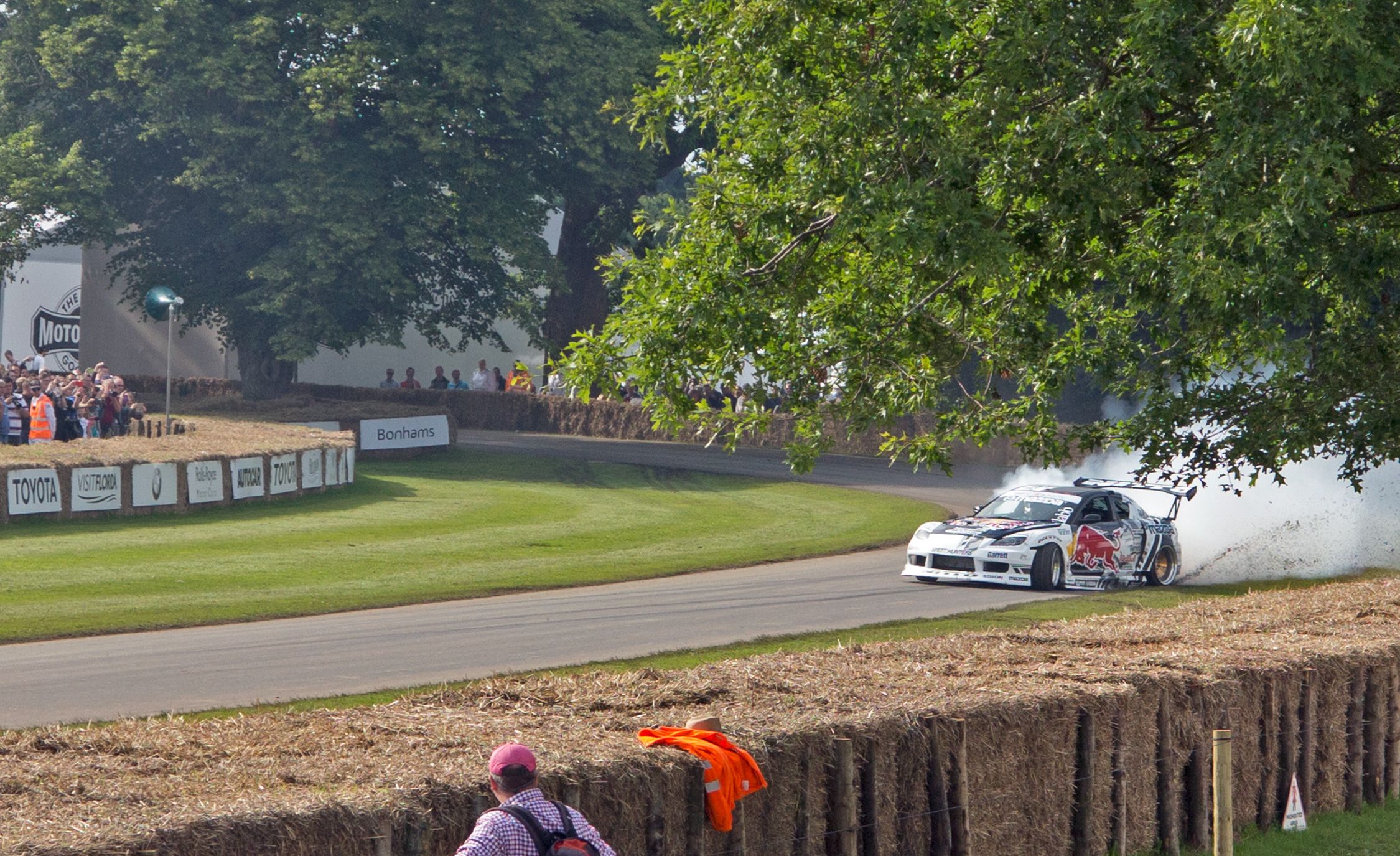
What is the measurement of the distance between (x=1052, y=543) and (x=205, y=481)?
634 inches

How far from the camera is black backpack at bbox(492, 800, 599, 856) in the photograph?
18.4 ft

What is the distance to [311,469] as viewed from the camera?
3164 cm

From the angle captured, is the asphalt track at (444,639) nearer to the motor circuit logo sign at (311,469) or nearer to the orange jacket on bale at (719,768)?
the orange jacket on bale at (719,768)

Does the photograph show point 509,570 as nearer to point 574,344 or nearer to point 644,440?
point 574,344

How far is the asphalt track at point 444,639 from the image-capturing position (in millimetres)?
13930

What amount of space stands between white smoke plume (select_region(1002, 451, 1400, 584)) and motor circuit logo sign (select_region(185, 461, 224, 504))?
15878mm

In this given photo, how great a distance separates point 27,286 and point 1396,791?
186ft

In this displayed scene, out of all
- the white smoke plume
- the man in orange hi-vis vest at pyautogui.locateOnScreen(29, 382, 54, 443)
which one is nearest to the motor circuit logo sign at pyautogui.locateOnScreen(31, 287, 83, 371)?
the man in orange hi-vis vest at pyautogui.locateOnScreen(29, 382, 54, 443)

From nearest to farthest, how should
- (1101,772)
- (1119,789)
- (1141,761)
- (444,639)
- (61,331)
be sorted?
(1101,772), (1119,789), (1141,761), (444,639), (61,331)

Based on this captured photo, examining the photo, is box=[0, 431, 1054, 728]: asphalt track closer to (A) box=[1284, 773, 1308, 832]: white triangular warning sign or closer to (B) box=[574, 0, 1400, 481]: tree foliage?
(B) box=[574, 0, 1400, 481]: tree foliage

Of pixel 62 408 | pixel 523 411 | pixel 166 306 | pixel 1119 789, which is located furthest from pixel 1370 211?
pixel 523 411

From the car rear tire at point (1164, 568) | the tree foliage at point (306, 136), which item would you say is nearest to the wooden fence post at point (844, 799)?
the car rear tire at point (1164, 568)

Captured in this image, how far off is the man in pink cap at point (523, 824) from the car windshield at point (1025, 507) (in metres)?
17.8

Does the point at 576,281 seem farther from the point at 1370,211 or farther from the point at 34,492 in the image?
the point at 1370,211
